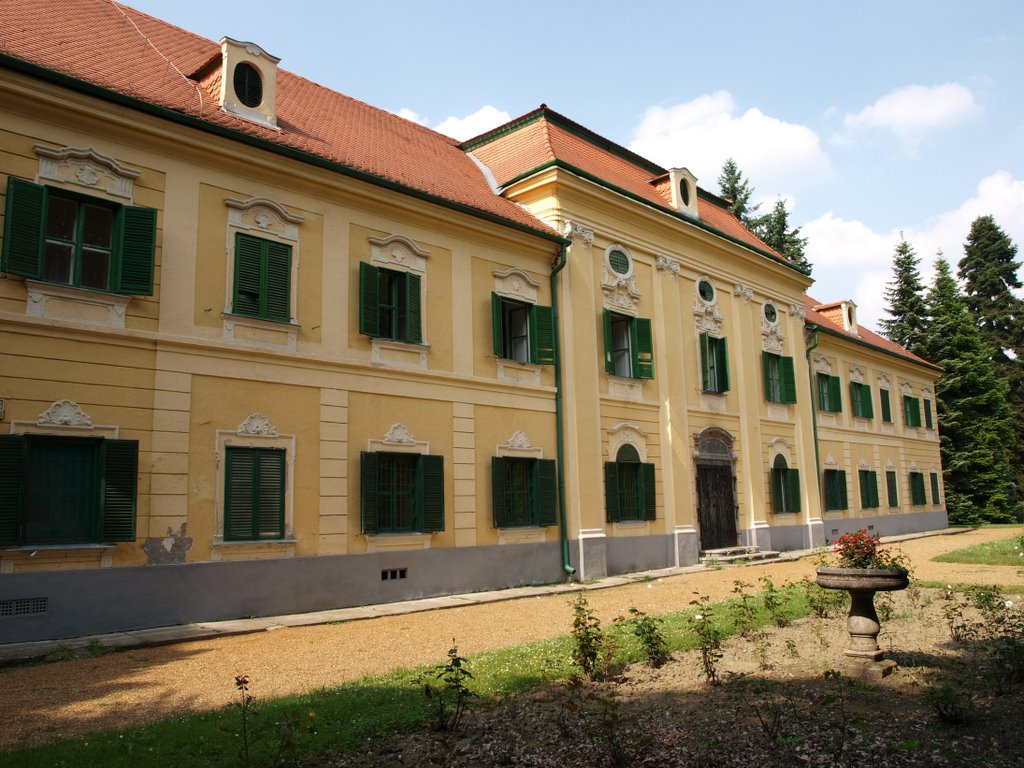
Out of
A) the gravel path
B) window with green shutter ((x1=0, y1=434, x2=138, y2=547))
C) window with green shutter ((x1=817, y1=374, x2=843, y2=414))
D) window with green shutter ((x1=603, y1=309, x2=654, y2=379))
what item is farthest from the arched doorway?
window with green shutter ((x1=0, y1=434, x2=138, y2=547))

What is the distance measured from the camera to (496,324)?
15875 mm

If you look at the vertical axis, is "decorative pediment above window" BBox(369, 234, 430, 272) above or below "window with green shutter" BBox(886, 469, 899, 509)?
above

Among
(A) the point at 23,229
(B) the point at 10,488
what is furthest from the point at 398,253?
(B) the point at 10,488

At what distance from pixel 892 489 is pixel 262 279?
28.1 meters

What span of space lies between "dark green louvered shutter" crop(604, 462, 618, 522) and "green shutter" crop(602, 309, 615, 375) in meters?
2.16

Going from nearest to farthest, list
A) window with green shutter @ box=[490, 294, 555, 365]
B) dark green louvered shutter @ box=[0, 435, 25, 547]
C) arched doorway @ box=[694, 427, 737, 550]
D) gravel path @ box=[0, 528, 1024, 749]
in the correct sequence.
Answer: gravel path @ box=[0, 528, 1024, 749]
dark green louvered shutter @ box=[0, 435, 25, 547]
window with green shutter @ box=[490, 294, 555, 365]
arched doorway @ box=[694, 427, 737, 550]

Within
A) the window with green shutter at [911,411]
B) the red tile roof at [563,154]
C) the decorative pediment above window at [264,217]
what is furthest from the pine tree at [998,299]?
the decorative pediment above window at [264,217]

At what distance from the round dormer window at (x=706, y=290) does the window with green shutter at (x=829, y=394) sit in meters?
8.47

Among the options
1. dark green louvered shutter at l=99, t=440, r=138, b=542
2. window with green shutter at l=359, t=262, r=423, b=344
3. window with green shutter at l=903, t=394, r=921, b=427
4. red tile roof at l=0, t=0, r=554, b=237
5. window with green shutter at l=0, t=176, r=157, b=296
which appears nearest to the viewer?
window with green shutter at l=0, t=176, r=157, b=296

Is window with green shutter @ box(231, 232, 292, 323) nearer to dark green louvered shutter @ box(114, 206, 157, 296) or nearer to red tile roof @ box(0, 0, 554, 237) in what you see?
dark green louvered shutter @ box(114, 206, 157, 296)

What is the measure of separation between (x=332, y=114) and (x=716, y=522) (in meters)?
13.8

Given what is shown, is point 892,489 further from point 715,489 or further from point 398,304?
point 398,304

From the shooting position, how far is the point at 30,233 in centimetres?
1020

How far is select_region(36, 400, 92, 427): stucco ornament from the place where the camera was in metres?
10.2
